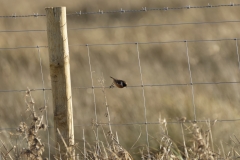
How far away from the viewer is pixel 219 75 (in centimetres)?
984

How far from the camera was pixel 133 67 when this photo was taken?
9938mm

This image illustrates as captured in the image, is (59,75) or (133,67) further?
(133,67)

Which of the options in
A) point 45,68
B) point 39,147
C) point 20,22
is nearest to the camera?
point 39,147

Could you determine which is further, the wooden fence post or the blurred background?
the blurred background

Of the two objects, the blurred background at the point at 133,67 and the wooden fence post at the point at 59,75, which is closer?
the wooden fence post at the point at 59,75

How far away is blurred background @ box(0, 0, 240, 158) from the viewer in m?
8.83

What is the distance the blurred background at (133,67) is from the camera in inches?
348

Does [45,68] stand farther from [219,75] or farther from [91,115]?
[219,75]

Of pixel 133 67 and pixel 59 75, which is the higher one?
pixel 133 67

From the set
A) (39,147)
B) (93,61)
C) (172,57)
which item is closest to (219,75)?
(172,57)

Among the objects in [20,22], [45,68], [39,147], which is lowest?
[39,147]

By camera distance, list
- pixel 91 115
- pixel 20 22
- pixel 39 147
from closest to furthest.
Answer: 1. pixel 39 147
2. pixel 91 115
3. pixel 20 22

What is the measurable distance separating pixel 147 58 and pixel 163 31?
0.94 m

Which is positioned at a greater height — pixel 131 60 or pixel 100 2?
pixel 100 2
